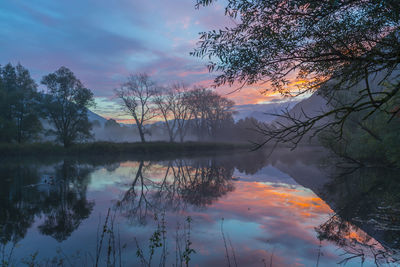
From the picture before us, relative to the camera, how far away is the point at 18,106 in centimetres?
3950

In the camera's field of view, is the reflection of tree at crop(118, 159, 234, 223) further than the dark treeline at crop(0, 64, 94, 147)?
No

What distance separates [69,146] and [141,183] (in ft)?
99.6

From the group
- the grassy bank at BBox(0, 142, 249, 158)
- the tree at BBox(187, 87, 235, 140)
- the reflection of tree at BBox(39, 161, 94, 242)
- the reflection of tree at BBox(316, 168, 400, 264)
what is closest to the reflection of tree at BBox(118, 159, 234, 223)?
the reflection of tree at BBox(39, 161, 94, 242)

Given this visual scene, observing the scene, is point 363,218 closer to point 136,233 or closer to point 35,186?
point 136,233

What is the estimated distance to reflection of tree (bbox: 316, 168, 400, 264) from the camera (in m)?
5.52

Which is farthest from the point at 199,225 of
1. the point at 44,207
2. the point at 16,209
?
the point at 16,209

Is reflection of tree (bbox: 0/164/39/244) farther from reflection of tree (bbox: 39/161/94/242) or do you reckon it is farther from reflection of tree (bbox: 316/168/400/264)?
reflection of tree (bbox: 316/168/400/264)

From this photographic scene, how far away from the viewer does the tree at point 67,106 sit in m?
40.0

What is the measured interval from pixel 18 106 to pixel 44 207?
129ft

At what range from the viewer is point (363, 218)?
775 centimetres

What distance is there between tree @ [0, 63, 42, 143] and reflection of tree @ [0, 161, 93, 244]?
29.9 meters

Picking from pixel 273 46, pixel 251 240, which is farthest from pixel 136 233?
pixel 273 46

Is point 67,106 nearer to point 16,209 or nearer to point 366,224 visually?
point 16,209

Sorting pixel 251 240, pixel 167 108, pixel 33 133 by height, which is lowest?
pixel 251 240
